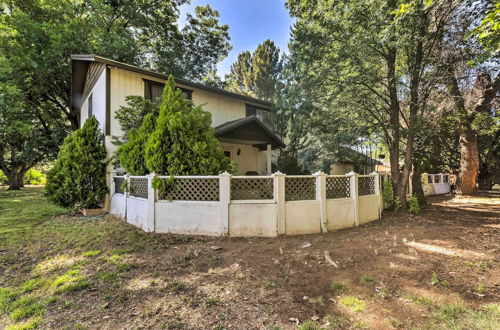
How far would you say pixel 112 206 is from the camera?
8.22 meters

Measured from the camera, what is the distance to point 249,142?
10852mm

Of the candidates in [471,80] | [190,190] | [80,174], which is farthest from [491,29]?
[80,174]

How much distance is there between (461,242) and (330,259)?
3105 mm

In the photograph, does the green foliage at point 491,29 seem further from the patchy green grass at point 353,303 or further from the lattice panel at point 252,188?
the patchy green grass at point 353,303

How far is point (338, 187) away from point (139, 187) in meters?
5.39

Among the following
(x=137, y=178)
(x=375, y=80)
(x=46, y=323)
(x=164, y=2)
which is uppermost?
Result: (x=164, y=2)

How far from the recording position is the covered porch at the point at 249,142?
9898mm

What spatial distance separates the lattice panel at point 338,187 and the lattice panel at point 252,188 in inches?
62.4

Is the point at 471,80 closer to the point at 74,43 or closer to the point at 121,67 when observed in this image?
the point at 121,67

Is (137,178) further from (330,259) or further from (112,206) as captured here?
(330,259)

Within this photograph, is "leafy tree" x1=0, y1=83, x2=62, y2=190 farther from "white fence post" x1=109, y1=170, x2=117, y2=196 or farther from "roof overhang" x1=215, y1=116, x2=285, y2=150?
"roof overhang" x1=215, y1=116, x2=285, y2=150

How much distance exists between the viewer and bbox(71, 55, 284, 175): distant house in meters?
8.71

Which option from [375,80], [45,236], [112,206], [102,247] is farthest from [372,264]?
[112,206]

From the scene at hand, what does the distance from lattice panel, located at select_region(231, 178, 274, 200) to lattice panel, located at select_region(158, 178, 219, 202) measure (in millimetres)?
441
